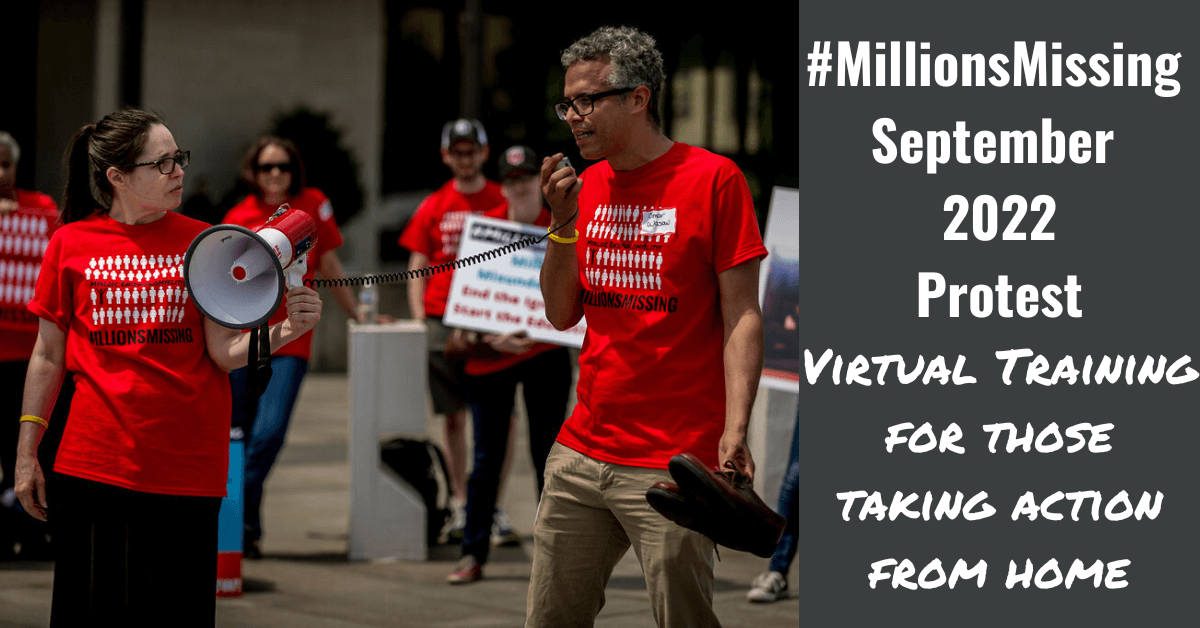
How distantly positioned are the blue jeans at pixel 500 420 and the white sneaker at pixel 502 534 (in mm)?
843

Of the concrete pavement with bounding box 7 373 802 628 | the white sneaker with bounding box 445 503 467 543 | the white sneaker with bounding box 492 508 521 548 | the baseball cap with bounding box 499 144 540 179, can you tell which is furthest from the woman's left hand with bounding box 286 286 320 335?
the white sneaker with bounding box 445 503 467 543

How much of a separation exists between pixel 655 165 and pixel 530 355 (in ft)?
10.1

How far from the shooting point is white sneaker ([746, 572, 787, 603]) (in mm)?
6070

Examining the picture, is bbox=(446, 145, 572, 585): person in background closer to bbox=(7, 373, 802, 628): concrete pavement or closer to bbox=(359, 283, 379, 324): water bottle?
bbox=(7, 373, 802, 628): concrete pavement

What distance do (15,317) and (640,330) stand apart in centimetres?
426

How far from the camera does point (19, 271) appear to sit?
680 centimetres

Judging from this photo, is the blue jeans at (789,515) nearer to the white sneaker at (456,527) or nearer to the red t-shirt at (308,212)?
the white sneaker at (456,527)

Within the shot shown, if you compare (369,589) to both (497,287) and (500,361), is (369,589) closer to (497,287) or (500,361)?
(500,361)

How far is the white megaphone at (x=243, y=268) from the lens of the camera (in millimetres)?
3646

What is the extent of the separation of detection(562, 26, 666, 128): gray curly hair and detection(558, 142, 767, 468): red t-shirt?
0.18 m

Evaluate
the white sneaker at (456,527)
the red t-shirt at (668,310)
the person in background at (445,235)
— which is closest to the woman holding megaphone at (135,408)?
the red t-shirt at (668,310)

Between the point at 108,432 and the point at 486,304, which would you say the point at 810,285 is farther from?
the point at 486,304

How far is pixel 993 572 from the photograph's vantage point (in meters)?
3.97

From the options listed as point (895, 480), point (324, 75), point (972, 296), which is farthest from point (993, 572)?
point (324, 75)
